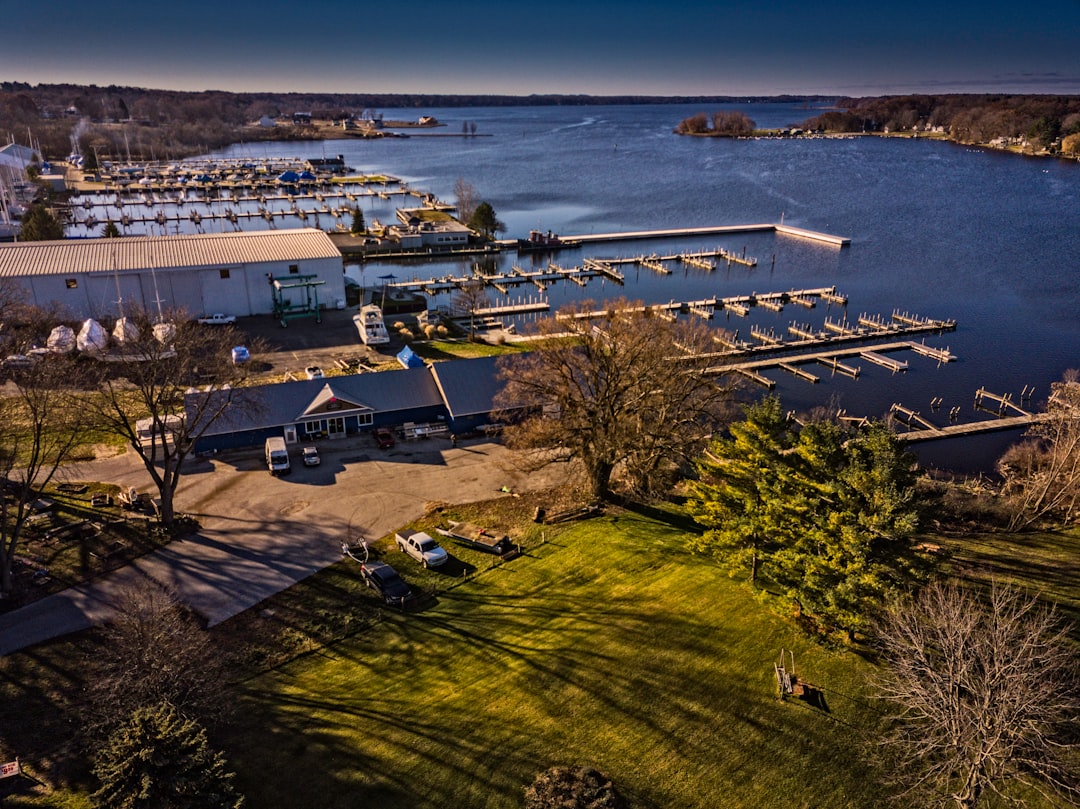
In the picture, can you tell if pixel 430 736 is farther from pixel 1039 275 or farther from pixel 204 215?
pixel 204 215

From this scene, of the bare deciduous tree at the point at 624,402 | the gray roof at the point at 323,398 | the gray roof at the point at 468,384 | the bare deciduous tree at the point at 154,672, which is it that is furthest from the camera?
the gray roof at the point at 468,384

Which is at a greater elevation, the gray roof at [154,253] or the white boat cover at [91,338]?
the gray roof at [154,253]

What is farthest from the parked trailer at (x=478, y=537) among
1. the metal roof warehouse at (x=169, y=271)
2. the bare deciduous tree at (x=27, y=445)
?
the metal roof warehouse at (x=169, y=271)

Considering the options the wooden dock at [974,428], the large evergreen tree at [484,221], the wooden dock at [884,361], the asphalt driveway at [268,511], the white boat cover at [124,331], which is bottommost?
the wooden dock at [974,428]

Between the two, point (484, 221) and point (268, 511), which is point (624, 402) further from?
point (484, 221)

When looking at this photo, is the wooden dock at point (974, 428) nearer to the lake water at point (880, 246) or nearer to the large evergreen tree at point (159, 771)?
the lake water at point (880, 246)
